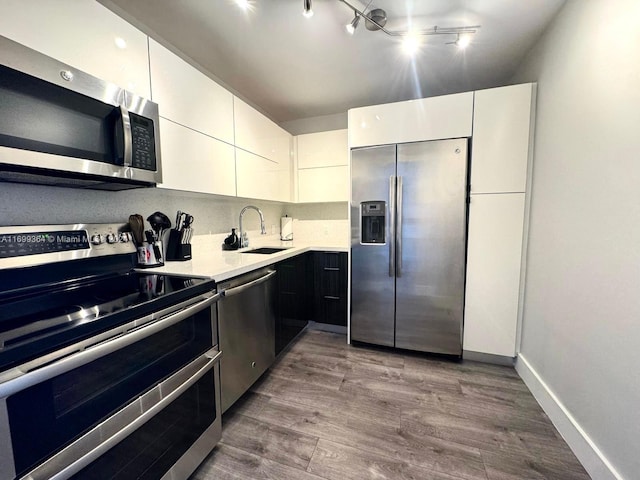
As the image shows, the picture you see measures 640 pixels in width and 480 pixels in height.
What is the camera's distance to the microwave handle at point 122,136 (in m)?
1.10

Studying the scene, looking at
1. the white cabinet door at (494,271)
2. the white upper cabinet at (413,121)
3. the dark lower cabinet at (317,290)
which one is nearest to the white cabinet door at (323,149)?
the white upper cabinet at (413,121)

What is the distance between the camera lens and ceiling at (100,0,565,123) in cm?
150

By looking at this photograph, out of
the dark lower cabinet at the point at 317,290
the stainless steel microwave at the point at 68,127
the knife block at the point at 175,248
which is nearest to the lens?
the stainless steel microwave at the point at 68,127

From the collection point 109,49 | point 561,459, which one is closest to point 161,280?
point 109,49

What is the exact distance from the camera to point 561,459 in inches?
49.4

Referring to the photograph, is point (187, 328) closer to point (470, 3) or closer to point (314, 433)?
point (314, 433)

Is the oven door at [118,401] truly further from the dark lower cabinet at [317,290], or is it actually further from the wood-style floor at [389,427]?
the dark lower cabinet at [317,290]

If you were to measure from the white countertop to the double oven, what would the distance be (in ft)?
0.34

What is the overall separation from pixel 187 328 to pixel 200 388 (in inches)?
12.2

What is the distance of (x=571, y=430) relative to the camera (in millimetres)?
1319

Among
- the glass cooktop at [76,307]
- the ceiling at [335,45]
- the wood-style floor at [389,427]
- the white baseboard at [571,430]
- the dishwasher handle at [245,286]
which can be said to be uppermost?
the ceiling at [335,45]

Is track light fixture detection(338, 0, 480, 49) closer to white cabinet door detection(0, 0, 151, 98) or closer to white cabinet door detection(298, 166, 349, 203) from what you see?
white cabinet door detection(0, 0, 151, 98)

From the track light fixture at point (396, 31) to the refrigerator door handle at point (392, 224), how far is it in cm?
99

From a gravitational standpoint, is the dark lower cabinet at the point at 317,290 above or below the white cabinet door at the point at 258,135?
below
